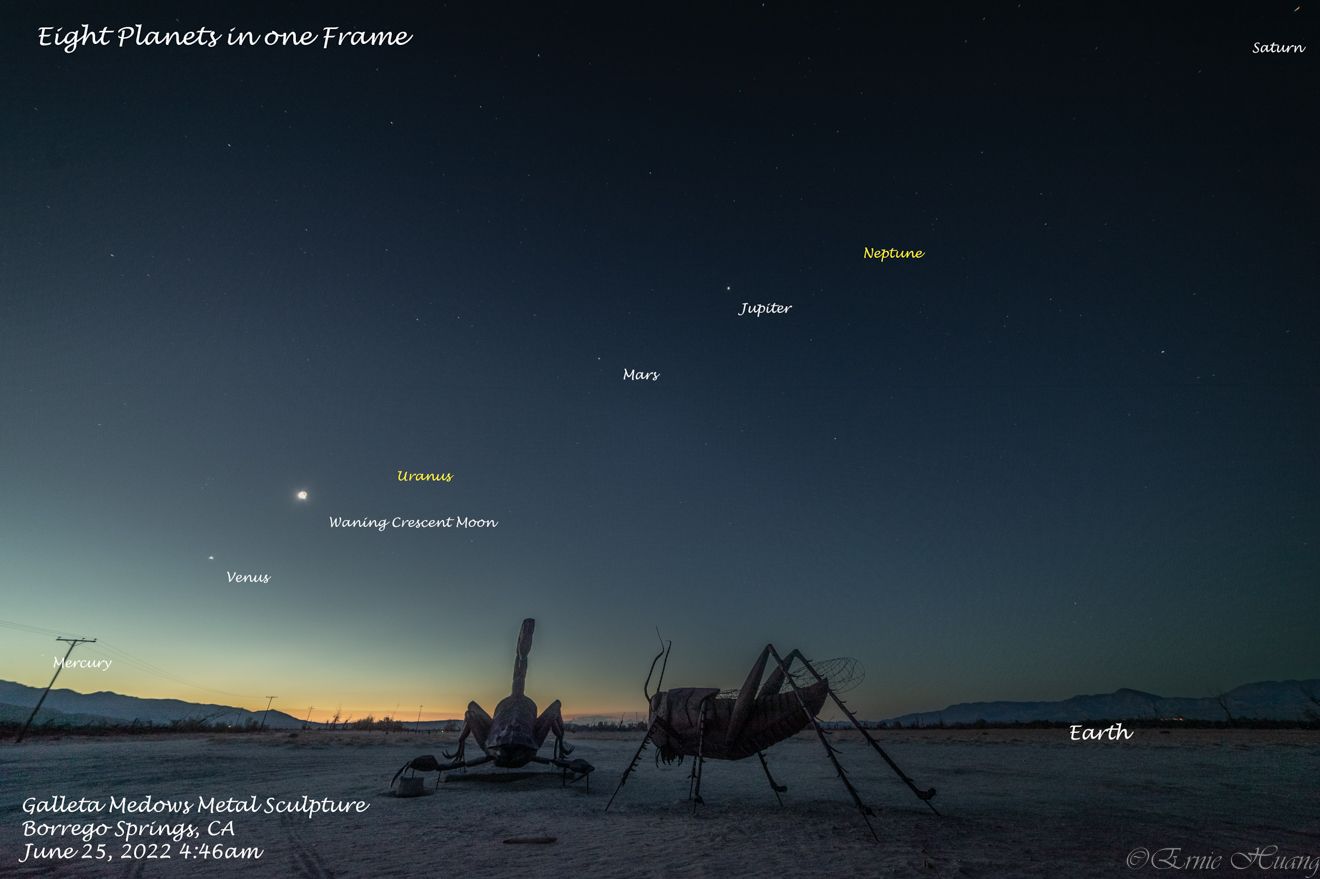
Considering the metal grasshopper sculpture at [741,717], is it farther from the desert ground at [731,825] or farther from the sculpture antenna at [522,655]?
the sculpture antenna at [522,655]

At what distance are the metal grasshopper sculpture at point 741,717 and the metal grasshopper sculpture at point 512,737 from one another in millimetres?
4616

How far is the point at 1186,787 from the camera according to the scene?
1512 cm

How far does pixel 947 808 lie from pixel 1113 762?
19.2 meters

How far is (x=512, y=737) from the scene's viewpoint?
15312 mm

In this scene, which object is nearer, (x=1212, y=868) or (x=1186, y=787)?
(x=1212, y=868)

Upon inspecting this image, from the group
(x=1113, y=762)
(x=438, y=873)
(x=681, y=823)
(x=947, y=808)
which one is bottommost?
(x=1113, y=762)

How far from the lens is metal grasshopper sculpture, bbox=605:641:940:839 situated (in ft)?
33.8

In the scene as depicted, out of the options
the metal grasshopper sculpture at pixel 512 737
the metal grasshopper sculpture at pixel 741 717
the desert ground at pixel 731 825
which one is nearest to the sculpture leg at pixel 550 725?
the metal grasshopper sculpture at pixel 512 737

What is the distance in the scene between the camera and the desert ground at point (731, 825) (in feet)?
24.0

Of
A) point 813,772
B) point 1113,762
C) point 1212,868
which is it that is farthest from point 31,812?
point 1113,762

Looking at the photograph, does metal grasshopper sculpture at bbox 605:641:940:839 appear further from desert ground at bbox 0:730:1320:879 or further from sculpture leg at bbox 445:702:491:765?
sculpture leg at bbox 445:702:491:765

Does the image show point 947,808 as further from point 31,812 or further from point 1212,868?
point 31,812

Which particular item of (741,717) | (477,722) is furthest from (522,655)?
(741,717)

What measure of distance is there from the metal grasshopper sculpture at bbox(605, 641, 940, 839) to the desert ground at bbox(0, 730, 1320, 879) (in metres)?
1.01
